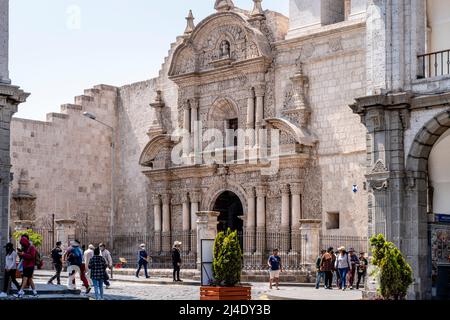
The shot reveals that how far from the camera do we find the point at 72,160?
39125mm

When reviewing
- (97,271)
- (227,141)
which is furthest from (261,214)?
(97,271)

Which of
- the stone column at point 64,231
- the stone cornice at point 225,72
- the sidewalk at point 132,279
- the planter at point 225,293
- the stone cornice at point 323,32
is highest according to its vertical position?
the stone cornice at point 323,32

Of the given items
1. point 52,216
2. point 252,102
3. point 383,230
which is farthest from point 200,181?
point 383,230

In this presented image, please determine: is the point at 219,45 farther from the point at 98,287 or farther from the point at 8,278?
the point at 8,278

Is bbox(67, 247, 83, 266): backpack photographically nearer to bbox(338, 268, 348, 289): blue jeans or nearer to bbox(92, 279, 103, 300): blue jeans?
bbox(92, 279, 103, 300): blue jeans

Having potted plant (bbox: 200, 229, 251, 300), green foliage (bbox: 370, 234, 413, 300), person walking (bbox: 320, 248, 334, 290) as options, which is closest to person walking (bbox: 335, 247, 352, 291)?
person walking (bbox: 320, 248, 334, 290)

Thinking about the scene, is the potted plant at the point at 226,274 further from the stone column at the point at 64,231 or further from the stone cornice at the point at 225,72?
the stone column at the point at 64,231

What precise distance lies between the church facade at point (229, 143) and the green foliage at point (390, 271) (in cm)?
483

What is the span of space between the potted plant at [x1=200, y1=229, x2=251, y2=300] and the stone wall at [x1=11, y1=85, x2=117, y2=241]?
19.3 meters

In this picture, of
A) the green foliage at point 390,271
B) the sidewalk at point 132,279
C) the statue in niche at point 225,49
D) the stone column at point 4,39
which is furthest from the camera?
the statue in niche at point 225,49

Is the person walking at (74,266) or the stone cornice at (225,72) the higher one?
the stone cornice at (225,72)

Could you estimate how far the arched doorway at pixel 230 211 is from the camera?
35656 mm

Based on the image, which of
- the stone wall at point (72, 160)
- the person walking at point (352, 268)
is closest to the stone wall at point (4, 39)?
the person walking at point (352, 268)

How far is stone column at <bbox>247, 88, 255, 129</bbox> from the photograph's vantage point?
111 ft
